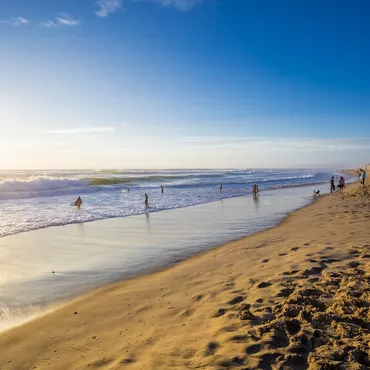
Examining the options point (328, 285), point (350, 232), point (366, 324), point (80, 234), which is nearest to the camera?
point (366, 324)

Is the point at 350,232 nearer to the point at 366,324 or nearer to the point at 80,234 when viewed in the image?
the point at 366,324

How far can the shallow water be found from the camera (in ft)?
23.0

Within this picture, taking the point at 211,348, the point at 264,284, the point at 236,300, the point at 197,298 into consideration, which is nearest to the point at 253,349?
the point at 211,348

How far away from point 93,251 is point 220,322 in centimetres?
724

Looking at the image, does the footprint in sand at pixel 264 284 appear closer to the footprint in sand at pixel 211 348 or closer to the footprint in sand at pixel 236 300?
the footprint in sand at pixel 236 300

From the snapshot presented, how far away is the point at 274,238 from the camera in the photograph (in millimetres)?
10852

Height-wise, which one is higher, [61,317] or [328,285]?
[328,285]

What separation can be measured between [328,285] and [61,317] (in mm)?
5228

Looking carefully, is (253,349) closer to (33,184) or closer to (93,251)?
(93,251)

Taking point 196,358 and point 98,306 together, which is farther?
point 98,306

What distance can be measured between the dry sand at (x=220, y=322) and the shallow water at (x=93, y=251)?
36.2 inches

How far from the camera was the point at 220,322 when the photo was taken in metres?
4.63

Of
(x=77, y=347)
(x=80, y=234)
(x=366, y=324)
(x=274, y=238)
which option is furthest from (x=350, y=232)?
(x=80, y=234)

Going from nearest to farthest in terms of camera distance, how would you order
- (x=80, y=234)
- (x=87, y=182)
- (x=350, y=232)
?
1. (x=350, y=232)
2. (x=80, y=234)
3. (x=87, y=182)
